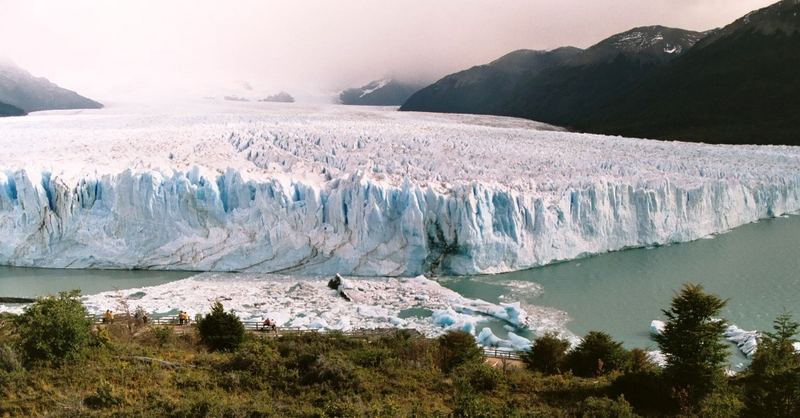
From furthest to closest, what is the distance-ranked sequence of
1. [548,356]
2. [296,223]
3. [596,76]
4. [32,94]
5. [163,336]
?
[596,76], [32,94], [296,223], [163,336], [548,356]

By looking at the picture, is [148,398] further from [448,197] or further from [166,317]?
[448,197]

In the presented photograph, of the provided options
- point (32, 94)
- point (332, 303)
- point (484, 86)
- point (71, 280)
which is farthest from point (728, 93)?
point (32, 94)

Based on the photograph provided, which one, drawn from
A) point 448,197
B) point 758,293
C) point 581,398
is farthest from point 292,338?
point 758,293

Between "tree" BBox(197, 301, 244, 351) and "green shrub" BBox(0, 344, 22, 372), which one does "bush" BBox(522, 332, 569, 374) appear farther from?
"green shrub" BBox(0, 344, 22, 372)

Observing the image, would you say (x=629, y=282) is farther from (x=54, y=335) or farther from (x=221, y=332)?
(x=54, y=335)

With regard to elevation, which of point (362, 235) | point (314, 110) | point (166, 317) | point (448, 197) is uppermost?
point (314, 110)

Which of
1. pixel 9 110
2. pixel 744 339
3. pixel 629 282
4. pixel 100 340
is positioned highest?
pixel 9 110

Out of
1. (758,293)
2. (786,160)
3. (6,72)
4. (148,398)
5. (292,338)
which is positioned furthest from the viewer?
(6,72)
